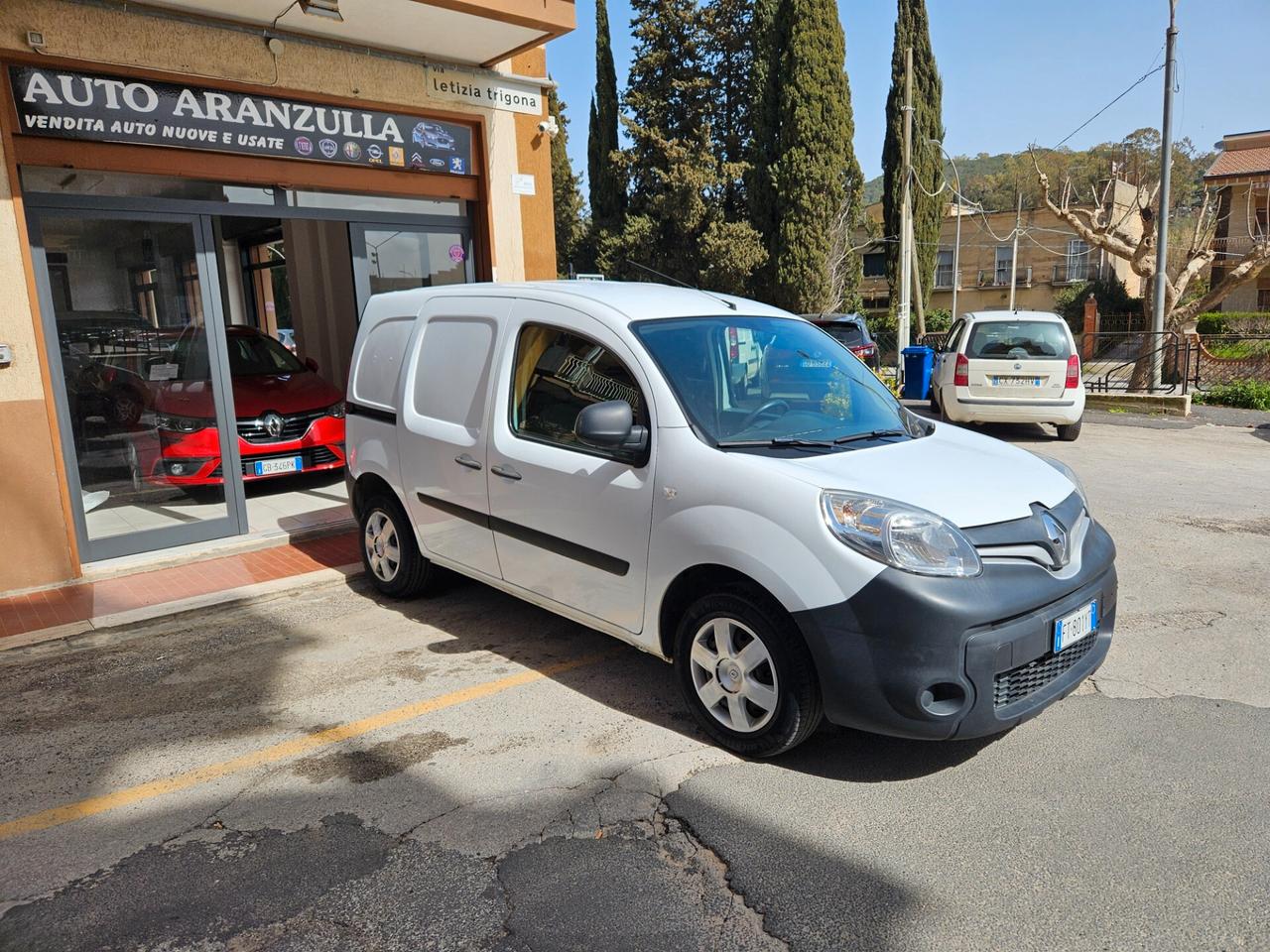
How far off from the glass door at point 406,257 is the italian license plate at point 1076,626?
250 inches

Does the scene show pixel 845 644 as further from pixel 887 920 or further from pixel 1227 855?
pixel 1227 855

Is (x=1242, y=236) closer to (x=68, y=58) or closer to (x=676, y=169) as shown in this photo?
(x=676, y=169)

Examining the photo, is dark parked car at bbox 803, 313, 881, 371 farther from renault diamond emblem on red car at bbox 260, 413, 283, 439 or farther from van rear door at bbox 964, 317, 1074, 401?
renault diamond emblem on red car at bbox 260, 413, 283, 439

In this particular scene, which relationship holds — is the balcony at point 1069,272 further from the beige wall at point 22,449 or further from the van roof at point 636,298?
the beige wall at point 22,449

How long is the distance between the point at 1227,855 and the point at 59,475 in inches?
271

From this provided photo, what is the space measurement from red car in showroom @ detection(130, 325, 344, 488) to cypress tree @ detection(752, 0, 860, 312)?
2047 cm

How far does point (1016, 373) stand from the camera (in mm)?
11688

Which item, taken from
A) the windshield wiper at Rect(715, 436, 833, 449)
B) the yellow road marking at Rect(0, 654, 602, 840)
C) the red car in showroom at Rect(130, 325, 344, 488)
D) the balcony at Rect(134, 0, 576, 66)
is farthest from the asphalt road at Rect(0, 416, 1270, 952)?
the balcony at Rect(134, 0, 576, 66)

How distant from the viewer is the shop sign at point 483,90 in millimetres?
8258

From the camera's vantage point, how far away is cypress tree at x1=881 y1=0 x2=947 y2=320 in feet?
109

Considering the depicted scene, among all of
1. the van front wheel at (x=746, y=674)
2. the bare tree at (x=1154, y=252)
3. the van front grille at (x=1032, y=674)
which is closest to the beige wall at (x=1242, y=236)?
the bare tree at (x=1154, y=252)

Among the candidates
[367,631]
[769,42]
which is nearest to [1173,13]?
[769,42]

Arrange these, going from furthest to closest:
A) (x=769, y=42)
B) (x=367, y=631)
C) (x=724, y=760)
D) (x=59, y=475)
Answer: (x=769, y=42) < (x=59, y=475) < (x=367, y=631) < (x=724, y=760)

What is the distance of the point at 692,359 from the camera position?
4.06 meters
